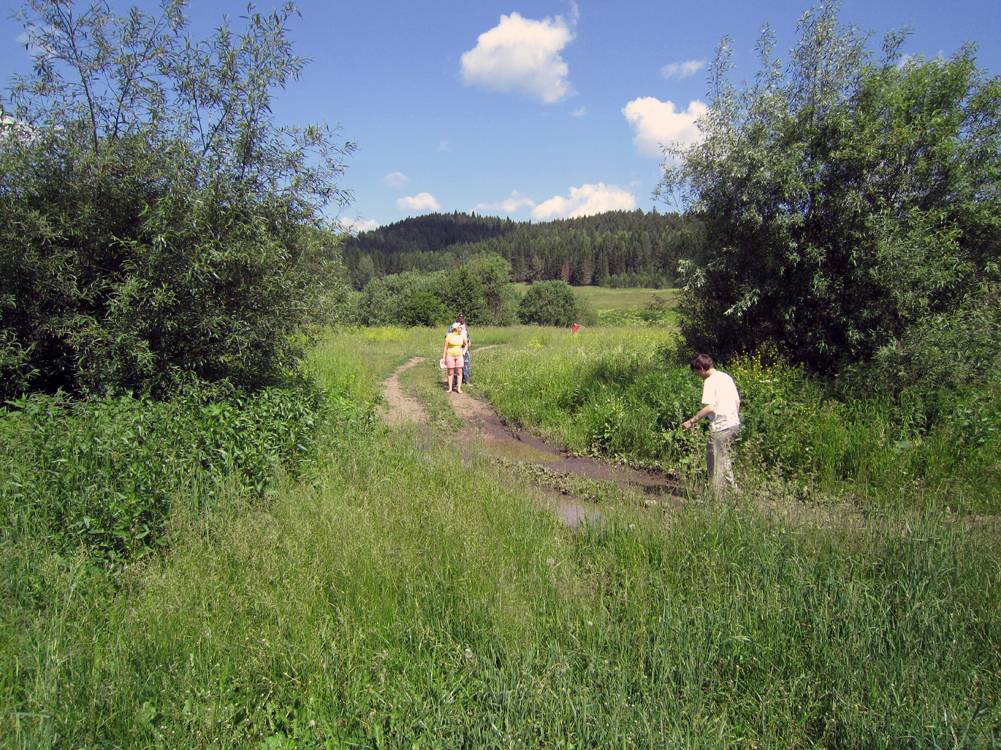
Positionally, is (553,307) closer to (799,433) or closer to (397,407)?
(397,407)

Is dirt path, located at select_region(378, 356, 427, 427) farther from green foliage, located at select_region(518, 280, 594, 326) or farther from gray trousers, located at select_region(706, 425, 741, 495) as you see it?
green foliage, located at select_region(518, 280, 594, 326)

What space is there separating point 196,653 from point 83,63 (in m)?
7.61

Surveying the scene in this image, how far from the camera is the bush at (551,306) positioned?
65250 mm

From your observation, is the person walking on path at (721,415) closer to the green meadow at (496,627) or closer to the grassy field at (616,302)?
the green meadow at (496,627)

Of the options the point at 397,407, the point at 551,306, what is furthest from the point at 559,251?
the point at 397,407

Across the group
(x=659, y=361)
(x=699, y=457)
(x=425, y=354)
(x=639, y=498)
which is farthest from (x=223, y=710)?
(x=425, y=354)

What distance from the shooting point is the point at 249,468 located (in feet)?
18.3

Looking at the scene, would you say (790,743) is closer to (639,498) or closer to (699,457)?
(639,498)

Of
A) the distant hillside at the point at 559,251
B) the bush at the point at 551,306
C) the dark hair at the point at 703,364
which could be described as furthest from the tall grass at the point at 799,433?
the distant hillside at the point at 559,251

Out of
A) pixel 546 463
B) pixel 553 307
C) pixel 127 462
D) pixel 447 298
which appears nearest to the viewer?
pixel 127 462

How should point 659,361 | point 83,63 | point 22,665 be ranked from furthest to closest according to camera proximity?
point 659,361 → point 83,63 → point 22,665

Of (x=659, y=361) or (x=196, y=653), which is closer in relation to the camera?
(x=196, y=653)

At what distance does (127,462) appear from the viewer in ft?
15.4

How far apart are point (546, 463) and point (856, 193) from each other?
670 cm
